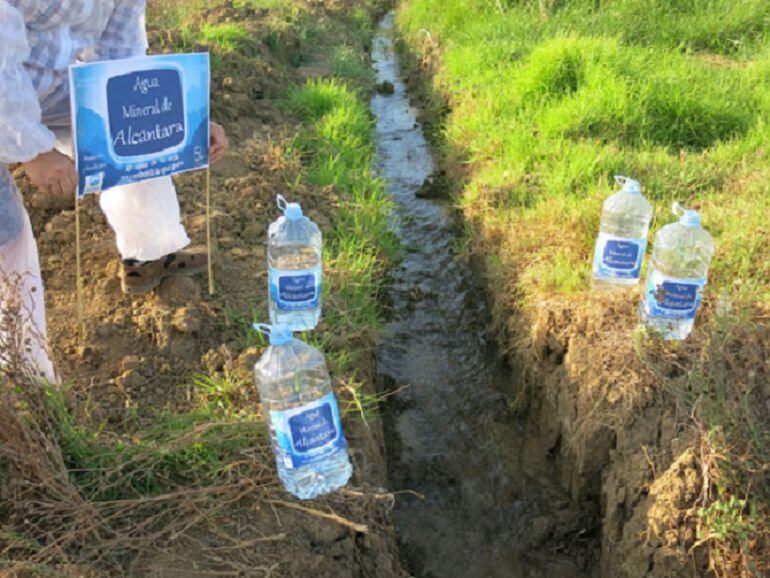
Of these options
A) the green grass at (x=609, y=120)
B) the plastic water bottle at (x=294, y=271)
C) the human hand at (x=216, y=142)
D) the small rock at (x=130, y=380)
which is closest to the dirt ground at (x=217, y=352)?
the small rock at (x=130, y=380)

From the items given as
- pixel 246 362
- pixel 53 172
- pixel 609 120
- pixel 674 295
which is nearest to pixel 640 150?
pixel 609 120

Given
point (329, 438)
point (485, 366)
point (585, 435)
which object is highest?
point (329, 438)

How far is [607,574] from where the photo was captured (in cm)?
289

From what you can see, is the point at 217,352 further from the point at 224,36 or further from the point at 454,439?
the point at 224,36

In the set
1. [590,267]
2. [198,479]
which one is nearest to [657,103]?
[590,267]

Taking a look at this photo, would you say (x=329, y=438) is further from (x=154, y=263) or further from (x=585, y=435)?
(x=154, y=263)

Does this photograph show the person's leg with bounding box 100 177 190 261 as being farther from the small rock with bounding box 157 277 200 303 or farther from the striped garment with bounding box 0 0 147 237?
the striped garment with bounding box 0 0 147 237

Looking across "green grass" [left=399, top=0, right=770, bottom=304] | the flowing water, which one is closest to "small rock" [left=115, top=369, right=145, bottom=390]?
the flowing water

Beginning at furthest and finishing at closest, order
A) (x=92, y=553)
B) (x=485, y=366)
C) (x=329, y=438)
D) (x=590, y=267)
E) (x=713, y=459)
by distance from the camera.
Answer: (x=485, y=366)
(x=590, y=267)
(x=713, y=459)
(x=329, y=438)
(x=92, y=553)

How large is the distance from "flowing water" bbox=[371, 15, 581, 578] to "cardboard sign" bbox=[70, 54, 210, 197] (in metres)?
1.54

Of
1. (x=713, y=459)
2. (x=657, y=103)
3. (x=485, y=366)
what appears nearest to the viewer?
(x=713, y=459)

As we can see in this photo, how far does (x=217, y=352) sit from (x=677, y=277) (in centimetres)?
207

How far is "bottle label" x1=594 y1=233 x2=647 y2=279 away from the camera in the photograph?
3.27 metres

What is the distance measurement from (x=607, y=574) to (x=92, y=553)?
197cm
